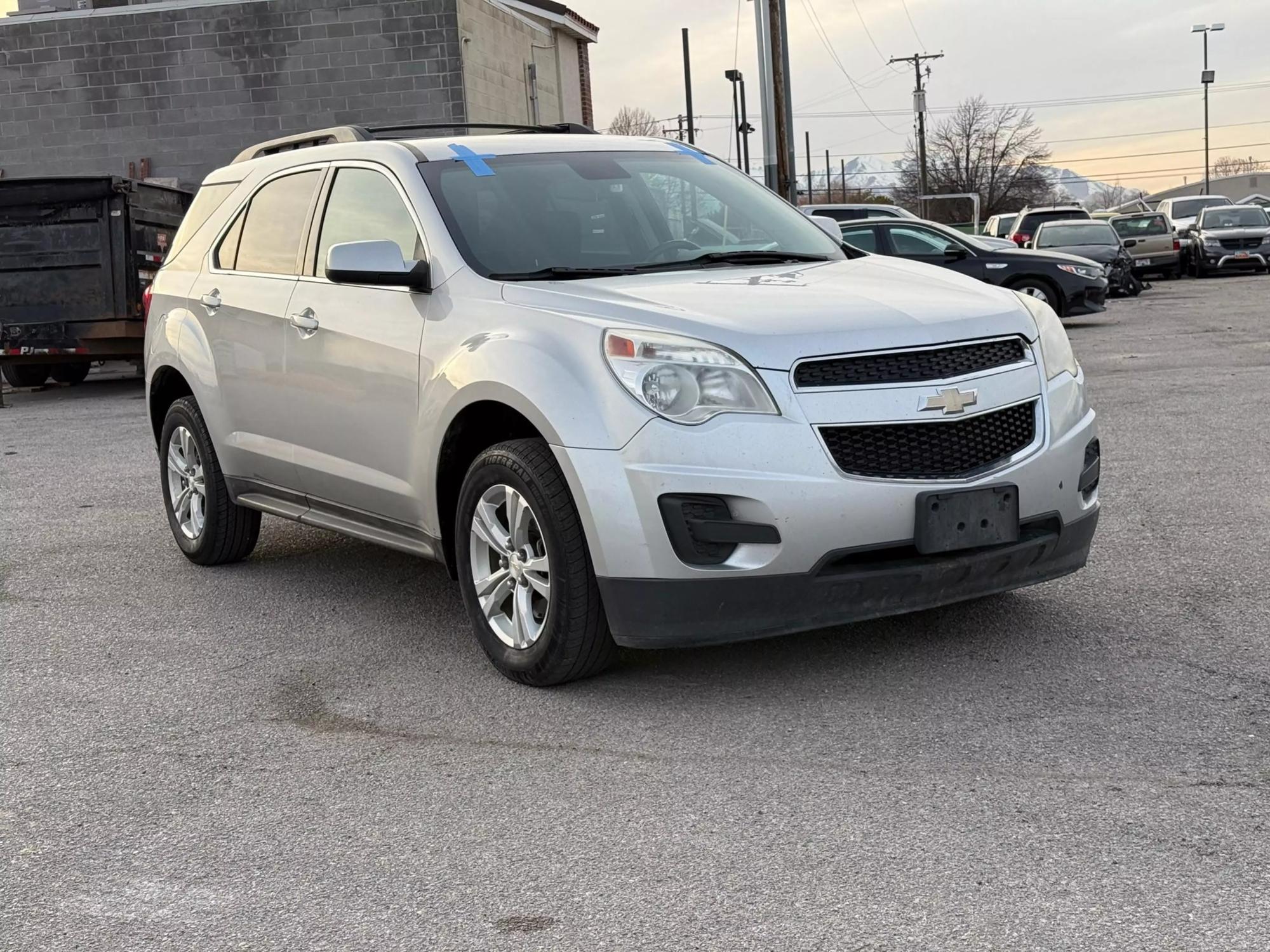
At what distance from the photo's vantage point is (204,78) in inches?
1003

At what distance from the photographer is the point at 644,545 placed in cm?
429

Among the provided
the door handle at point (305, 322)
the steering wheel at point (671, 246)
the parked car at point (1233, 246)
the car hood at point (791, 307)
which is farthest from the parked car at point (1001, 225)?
the car hood at point (791, 307)

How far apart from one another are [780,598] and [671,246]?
1703mm

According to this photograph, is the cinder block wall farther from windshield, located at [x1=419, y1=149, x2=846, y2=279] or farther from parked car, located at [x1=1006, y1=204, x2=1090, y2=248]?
windshield, located at [x1=419, y1=149, x2=846, y2=279]

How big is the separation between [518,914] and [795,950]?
0.60 metres

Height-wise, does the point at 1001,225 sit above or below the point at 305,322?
above

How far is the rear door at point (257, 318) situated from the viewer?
5.95 metres

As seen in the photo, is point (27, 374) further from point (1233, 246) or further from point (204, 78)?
point (1233, 246)

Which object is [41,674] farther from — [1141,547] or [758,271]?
[1141,547]

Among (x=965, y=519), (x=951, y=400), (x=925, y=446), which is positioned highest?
(x=951, y=400)

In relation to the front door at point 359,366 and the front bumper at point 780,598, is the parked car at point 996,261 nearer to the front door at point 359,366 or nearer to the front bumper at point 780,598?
the front door at point 359,366

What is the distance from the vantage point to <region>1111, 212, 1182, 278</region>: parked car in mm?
32312

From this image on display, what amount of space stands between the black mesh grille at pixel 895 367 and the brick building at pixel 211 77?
839 inches

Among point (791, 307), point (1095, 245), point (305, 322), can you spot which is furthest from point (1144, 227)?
point (791, 307)
